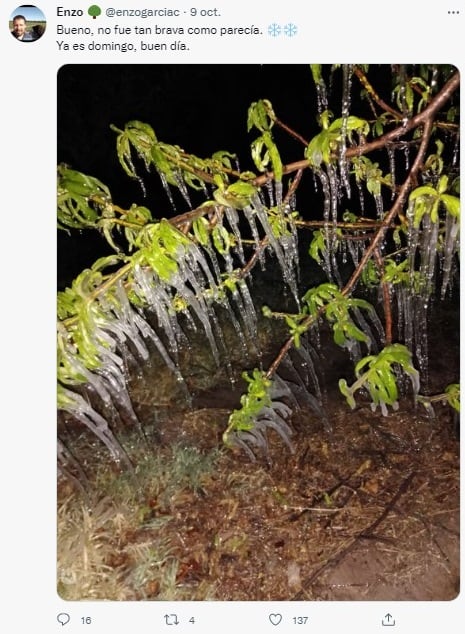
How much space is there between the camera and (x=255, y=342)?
1.34 metres

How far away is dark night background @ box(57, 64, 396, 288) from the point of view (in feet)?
2.89

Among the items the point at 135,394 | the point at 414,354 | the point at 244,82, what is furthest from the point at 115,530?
the point at 244,82

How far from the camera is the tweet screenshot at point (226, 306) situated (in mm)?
833

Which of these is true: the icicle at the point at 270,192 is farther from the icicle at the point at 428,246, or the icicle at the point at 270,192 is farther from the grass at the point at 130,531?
A: the grass at the point at 130,531

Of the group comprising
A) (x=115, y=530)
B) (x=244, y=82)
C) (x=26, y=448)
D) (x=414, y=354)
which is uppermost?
(x=244, y=82)

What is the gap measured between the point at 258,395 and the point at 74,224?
1.59 ft

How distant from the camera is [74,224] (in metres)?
0.86

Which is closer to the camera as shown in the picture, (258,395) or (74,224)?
(74,224)
